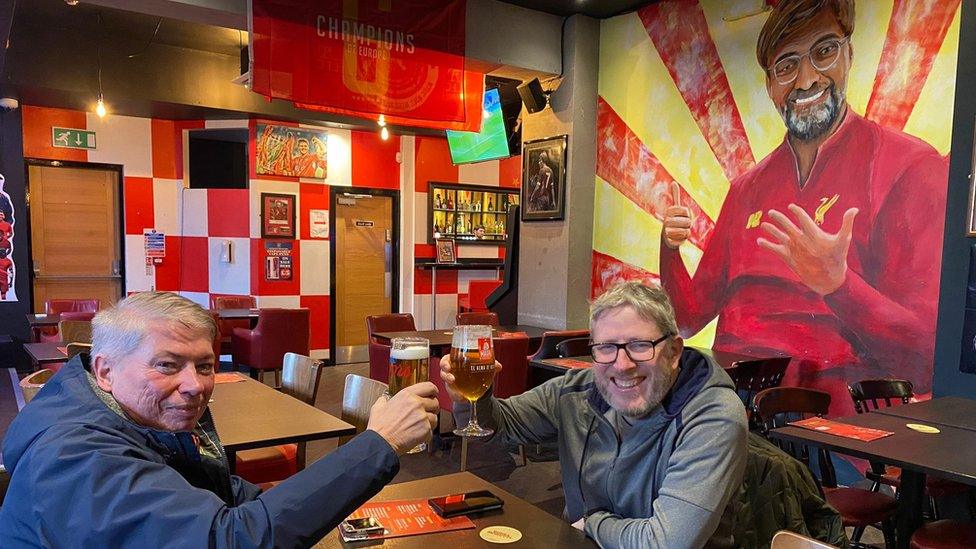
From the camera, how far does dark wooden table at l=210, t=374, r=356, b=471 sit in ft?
7.87

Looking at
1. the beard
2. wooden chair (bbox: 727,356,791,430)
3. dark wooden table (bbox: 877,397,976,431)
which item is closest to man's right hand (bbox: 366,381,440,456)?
dark wooden table (bbox: 877,397,976,431)

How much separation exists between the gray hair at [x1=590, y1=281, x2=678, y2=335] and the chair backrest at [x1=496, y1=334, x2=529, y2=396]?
2943 mm

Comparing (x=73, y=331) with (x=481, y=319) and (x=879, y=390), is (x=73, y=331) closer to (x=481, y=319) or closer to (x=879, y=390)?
(x=481, y=319)

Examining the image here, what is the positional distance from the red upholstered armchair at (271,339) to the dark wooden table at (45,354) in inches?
78.5

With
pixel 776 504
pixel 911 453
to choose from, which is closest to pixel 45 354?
pixel 776 504

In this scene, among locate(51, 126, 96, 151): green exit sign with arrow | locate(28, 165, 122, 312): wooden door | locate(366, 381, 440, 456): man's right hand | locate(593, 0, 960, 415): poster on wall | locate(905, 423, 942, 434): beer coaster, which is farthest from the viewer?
locate(28, 165, 122, 312): wooden door

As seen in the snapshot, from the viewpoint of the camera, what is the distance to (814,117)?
13.9ft

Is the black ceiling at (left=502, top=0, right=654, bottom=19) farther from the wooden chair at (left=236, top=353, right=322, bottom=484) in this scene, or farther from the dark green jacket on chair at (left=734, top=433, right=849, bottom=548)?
the dark green jacket on chair at (left=734, top=433, right=849, bottom=548)

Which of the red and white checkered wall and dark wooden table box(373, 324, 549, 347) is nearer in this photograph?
dark wooden table box(373, 324, 549, 347)

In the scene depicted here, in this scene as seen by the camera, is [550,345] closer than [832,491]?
No

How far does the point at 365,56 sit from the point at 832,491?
3.85 metres

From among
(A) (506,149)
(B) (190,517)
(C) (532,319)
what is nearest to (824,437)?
(B) (190,517)

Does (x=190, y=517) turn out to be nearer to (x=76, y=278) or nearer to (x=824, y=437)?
(x=824, y=437)

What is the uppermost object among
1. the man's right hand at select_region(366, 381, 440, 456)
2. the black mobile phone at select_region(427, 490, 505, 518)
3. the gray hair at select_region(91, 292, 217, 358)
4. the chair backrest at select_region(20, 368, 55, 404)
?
the gray hair at select_region(91, 292, 217, 358)
